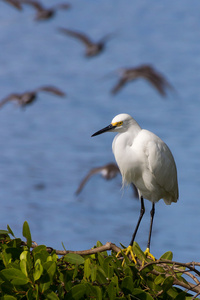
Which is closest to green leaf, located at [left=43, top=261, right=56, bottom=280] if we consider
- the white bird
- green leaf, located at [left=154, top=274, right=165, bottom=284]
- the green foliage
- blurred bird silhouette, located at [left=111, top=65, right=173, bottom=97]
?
the green foliage

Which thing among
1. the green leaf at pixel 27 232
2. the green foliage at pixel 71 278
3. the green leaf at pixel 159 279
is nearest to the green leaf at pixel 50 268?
the green foliage at pixel 71 278

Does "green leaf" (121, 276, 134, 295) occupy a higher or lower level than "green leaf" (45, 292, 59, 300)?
higher

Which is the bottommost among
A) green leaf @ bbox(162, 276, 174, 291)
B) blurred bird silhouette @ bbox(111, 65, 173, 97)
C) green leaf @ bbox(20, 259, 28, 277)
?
green leaf @ bbox(162, 276, 174, 291)

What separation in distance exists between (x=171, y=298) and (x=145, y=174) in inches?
33.8

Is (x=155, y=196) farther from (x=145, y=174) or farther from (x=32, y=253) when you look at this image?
(x=32, y=253)

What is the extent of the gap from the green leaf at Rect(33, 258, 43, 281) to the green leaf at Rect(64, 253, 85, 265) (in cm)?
9

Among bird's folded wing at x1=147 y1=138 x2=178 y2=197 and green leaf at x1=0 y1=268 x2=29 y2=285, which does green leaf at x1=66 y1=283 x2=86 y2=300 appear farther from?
bird's folded wing at x1=147 y1=138 x2=178 y2=197

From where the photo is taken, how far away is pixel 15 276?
1113 mm

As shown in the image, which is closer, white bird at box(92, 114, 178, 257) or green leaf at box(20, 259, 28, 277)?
green leaf at box(20, 259, 28, 277)

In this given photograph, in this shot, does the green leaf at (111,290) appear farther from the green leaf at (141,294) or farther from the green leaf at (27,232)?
the green leaf at (27,232)

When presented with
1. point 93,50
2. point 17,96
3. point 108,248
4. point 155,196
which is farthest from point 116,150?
point 93,50

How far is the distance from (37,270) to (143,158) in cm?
96

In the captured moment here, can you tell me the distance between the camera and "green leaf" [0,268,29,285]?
1109 mm

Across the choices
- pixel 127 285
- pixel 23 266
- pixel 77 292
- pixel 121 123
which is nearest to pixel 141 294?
pixel 127 285
